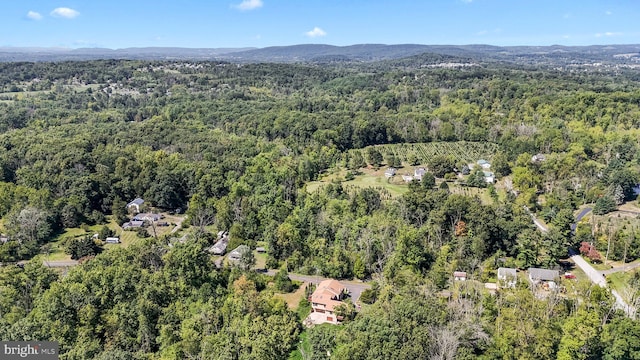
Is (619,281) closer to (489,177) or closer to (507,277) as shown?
(507,277)

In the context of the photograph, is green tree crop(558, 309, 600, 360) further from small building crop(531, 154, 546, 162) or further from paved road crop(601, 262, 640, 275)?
small building crop(531, 154, 546, 162)

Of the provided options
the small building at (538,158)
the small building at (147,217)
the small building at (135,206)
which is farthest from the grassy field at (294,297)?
the small building at (538,158)

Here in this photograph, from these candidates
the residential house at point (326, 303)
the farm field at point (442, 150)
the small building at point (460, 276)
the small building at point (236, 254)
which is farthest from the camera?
the farm field at point (442, 150)

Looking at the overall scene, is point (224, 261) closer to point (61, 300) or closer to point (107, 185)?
point (61, 300)

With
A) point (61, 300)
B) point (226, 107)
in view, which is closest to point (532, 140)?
point (226, 107)

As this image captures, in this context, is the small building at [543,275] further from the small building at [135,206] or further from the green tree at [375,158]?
the small building at [135,206]

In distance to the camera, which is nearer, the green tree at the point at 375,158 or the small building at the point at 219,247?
the small building at the point at 219,247
